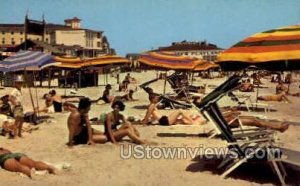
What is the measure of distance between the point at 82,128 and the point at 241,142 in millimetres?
3411

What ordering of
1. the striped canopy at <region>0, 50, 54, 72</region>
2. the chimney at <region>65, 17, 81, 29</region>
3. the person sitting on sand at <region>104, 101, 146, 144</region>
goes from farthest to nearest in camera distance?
the chimney at <region>65, 17, 81, 29</region> < the striped canopy at <region>0, 50, 54, 72</region> < the person sitting on sand at <region>104, 101, 146, 144</region>

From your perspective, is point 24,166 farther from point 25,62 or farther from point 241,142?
point 25,62

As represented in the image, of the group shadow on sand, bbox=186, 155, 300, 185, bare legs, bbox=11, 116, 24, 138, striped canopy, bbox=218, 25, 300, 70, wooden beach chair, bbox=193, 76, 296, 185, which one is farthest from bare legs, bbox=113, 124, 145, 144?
wooden beach chair, bbox=193, 76, 296, 185

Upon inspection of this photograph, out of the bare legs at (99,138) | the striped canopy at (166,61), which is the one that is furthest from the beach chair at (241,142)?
the striped canopy at (166,61)

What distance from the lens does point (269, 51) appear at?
24.0 feet

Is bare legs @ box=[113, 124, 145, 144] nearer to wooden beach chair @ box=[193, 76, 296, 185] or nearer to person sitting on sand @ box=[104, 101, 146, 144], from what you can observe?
person sitting on sand @ box=[104, 101, 146, 144]

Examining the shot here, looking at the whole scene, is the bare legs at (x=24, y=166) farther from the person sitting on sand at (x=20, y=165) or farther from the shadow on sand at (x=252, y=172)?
the shadow on sand at (x=252, y=172)

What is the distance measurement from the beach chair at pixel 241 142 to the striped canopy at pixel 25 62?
21.3 ft

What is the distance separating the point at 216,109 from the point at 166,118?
5.47m

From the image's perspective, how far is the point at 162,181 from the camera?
6941mm

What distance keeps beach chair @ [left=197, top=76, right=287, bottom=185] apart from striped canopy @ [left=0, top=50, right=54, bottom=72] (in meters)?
6.48

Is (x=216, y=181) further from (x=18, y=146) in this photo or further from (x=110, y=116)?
(x=18, y=146)

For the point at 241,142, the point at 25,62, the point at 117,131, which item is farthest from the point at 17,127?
the point at 241,142

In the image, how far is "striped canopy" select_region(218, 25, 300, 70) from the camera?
7.07 m
